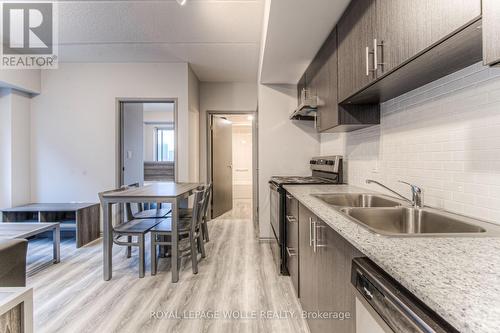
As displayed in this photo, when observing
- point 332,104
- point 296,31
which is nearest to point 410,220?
point 332,104

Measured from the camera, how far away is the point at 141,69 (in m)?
3.83

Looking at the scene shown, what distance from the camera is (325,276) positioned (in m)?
1.19

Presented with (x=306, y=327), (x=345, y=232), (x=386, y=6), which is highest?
(x=386, y=6)

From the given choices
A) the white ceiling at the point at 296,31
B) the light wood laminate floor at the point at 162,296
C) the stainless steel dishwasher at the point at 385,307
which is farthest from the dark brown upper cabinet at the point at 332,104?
the light wood laminate floor at the point at 162,296

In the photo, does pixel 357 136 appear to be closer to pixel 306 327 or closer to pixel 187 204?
pixel 306 327

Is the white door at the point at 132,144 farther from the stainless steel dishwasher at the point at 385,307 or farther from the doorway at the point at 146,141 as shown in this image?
the stainless steel dishwasher at the point at 385,307

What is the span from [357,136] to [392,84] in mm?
917

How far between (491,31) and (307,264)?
1.40m

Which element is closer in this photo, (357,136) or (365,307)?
(365,307)

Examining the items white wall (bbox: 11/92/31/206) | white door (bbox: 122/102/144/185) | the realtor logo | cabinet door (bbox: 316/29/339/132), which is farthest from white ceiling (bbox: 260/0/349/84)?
white wall (bbox: 11/92/31/206)

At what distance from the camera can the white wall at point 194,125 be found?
3939 mm

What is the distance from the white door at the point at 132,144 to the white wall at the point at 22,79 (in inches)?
49.3

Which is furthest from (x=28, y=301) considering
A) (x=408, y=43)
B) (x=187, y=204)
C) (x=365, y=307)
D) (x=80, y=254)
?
(x=187, y=204)

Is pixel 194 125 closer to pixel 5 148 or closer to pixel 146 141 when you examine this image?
pixel 5 148
